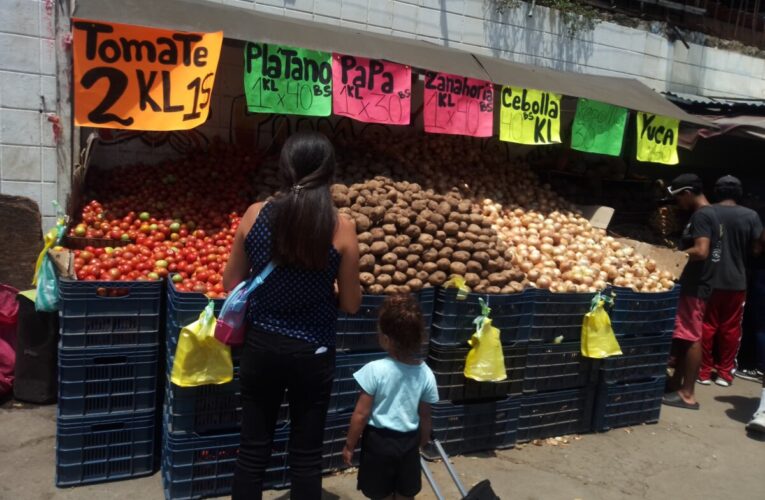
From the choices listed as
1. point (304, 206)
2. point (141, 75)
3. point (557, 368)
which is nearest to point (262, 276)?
point (304, 206)

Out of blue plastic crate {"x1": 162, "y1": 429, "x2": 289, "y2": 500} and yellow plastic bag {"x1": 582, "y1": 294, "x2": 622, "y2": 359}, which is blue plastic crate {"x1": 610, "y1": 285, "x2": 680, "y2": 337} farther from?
blue plastic crate {"x1": 162, "y1": 429, "x2": 289, "y2": 500}

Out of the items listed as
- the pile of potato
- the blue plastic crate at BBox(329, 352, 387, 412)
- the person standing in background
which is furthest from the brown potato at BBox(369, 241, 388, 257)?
the person standing in background

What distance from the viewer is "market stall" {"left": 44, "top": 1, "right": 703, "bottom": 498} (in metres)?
3.69

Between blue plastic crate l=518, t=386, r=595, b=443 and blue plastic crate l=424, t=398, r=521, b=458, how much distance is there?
12cm

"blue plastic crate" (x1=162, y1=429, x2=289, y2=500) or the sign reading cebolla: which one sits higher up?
the sign reading cebolla

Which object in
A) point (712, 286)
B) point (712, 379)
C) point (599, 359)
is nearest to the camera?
point (599, 359)

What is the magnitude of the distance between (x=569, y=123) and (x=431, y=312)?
16.2 feet

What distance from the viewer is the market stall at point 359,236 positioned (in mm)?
3688

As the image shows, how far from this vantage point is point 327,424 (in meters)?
4.02

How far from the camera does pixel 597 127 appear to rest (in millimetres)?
6715

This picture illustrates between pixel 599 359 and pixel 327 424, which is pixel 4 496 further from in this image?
pixel 599 359

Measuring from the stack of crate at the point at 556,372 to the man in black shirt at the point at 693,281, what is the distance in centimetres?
135

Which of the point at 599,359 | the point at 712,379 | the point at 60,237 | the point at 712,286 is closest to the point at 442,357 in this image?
the point at 599,359

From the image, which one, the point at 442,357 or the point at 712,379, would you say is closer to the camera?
the point at 442,357
